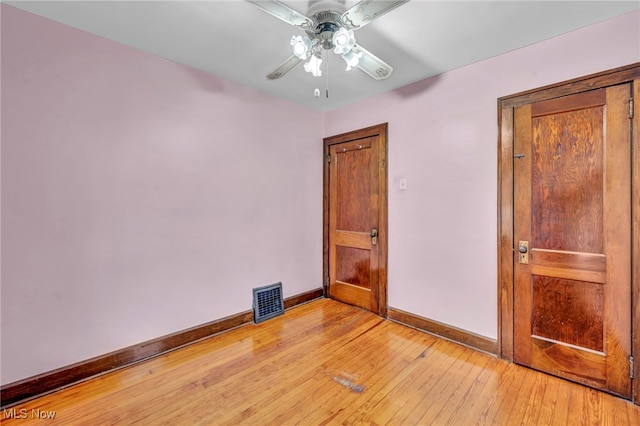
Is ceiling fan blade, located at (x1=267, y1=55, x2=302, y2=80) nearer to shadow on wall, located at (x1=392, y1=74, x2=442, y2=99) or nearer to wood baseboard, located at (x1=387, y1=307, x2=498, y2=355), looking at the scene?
shadow on wall, located at (x1=392, y1=74, x2=442, y2=99)

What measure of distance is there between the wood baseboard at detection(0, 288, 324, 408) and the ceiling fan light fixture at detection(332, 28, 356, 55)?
99.3 inches

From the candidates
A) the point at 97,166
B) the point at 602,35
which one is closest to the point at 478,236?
the point at 602,35

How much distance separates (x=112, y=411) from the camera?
170cm

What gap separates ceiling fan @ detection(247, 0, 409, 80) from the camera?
1.36 m

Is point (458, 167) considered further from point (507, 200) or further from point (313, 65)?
point (313, 65)

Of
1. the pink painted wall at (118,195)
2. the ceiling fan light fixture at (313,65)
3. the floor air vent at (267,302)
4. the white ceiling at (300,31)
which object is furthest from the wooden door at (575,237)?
the pink painted wall at (118,195)

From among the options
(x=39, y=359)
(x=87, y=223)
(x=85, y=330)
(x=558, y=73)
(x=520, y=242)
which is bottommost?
(x=39, y=359)

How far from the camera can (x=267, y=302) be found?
3.04 meters

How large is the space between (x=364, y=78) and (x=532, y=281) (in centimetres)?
224

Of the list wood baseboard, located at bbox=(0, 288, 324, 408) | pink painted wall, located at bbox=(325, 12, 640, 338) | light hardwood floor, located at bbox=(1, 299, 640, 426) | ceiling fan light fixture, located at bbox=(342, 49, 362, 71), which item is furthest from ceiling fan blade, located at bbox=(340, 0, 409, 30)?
wood baseboard, located at bbox=(0, 288, 324, 408)

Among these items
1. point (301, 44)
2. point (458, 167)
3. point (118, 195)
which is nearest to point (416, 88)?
point (458, 167)

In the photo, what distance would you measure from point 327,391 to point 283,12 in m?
2.28

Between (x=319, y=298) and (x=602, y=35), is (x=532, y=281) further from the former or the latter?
(x=319, y=298)

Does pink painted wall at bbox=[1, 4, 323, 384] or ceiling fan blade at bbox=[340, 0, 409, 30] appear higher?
ceiling fan blade at bbox=[340, 0, 409, 30]
